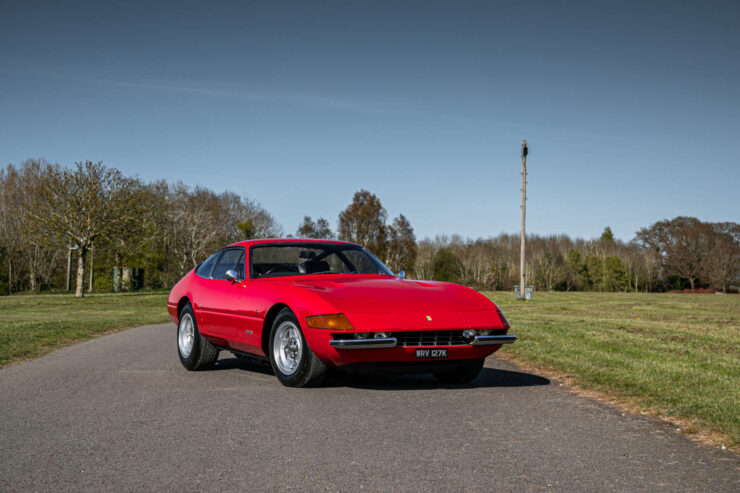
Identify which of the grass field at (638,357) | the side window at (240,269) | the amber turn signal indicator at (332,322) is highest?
the side window at (240,269)

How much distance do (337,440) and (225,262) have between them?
4431 mm

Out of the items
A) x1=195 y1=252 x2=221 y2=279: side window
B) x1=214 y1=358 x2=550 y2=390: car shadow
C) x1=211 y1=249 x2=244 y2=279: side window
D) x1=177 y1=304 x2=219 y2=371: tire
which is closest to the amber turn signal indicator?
x1=214 y1=358 x2=550 y2=390: car shadow

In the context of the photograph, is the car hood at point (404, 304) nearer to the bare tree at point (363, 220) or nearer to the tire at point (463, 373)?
the tire at point (463, 373)

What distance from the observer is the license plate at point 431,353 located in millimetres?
6277

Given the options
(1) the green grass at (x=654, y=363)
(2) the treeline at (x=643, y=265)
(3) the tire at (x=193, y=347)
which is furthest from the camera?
(2) the treeline at (x=643, y=265)

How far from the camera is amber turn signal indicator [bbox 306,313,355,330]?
20.0ft

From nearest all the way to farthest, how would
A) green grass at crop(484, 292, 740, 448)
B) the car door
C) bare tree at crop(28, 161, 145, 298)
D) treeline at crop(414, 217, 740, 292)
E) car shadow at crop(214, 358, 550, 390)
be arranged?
green grass at crop(484, 292, 740, 448), car shadow at crop(214, 358, 550, 390), the car door, bare tree at crop(28, 161, 145, 298), treeline at crop(414, 217, 740, 292)

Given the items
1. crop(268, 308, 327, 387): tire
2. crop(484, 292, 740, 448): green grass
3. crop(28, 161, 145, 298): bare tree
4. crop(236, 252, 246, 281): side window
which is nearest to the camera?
crop(484, 292, 740, 448): green grass

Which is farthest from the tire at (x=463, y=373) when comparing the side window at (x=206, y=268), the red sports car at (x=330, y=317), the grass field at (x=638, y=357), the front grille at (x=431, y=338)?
the side window at (x=206, y=268)

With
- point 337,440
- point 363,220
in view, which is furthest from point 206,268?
point 363,220

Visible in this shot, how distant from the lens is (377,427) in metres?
5.05

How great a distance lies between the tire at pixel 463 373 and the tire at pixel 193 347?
2893 millimetres

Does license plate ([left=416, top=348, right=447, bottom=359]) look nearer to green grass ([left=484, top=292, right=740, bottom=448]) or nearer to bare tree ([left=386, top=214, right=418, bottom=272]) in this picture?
green grass ([left=484, top=292, right=740, bottom=448])

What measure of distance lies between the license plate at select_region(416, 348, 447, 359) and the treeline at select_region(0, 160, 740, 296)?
3909 centimetres
